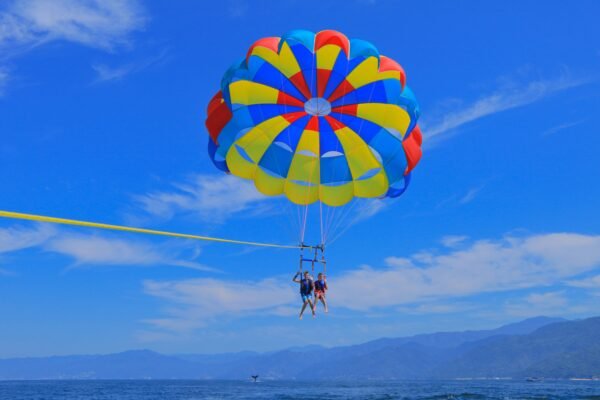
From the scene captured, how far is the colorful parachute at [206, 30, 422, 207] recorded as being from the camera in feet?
63.1

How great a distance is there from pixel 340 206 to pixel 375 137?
9.43 feet

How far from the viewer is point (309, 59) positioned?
62.8 ft

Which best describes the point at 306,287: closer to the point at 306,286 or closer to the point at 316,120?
the point at 306,286

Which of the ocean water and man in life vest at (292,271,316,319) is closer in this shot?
man in life vest at (292,271,316,319)

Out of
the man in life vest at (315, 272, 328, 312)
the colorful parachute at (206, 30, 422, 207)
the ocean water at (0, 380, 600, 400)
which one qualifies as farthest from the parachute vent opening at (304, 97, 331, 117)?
the ocean water at (0, 380, 600, 400)

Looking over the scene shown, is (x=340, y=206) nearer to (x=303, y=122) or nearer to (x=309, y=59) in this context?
(x=303, y=122)

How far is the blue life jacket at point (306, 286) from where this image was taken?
19016 millimetres

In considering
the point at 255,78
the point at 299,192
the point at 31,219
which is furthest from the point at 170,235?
the point at 299,192

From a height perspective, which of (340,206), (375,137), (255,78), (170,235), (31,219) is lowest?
(31,219)

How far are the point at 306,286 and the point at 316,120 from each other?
583 centimetres

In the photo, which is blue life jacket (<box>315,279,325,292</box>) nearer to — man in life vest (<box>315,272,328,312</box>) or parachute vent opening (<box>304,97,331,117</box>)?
man in life vest (<box>315,272,328,312</box>)

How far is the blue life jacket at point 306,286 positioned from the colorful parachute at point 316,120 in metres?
3.41

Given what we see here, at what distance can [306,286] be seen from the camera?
1903 cm

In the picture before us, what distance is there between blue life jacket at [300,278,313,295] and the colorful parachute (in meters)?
3.41
